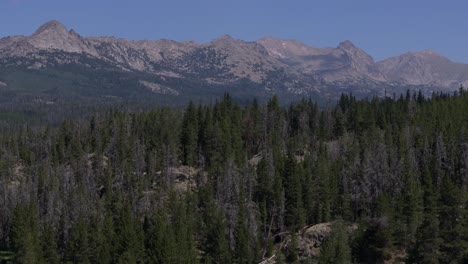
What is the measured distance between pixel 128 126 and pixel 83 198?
41747 millimetres

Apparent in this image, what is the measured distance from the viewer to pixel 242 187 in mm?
125438

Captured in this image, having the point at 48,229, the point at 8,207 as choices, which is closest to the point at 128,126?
the point at 8,207

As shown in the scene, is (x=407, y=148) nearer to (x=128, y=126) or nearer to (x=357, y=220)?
(x=357, y=220)

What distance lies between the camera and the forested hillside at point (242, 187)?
99.3m

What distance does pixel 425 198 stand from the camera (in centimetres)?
11031

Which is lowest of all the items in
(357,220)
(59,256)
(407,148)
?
(59,256)

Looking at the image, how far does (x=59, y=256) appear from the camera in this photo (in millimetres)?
112125

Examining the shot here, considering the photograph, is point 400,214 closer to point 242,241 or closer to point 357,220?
point 357,220

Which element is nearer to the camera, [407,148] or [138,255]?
[138,255]

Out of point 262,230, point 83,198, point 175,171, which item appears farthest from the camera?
point 175,171

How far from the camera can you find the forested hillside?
326ft

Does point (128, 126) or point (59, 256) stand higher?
point (128, 126)

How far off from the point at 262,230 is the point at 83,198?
36.0 metres

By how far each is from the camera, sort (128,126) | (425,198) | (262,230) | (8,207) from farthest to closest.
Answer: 1. (128,126)
2. (8,207)
3. (262,230)
4. (425,198)
